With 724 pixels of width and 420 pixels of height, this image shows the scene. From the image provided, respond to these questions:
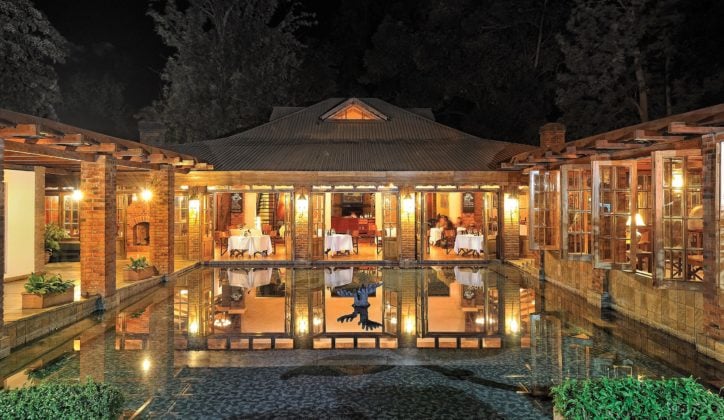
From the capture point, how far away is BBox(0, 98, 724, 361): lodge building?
8.58 meters

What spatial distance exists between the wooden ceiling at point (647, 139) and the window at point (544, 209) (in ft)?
1.92

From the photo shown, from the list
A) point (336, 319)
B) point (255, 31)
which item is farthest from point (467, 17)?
point (336, 319)

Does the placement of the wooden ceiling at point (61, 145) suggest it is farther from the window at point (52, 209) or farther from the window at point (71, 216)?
the window at point (71, 216)

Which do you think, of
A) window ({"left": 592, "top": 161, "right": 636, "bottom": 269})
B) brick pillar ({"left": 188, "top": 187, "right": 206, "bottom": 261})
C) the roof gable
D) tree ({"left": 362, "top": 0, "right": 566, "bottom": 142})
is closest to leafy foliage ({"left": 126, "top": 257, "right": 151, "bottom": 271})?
brick pillar ({"left": 188, "top": 187, "right": 206, "bottom": 261})

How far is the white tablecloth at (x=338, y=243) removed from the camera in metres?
19.6

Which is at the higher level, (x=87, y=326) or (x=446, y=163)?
(x=446, y=163)

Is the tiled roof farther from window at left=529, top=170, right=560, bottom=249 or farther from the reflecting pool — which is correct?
the reflecting pool

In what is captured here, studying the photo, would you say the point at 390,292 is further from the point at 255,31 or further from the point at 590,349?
the point at 255,31

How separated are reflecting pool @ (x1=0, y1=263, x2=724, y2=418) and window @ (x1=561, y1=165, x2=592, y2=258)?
3.52 feet

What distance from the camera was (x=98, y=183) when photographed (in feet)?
37.3

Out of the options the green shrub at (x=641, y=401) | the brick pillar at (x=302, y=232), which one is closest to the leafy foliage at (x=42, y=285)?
the green shrub at (x=641, y=401)

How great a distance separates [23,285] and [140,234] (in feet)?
28.1

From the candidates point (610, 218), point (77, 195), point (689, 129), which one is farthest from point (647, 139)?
point (77, 195)

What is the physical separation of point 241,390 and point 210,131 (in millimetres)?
31526
